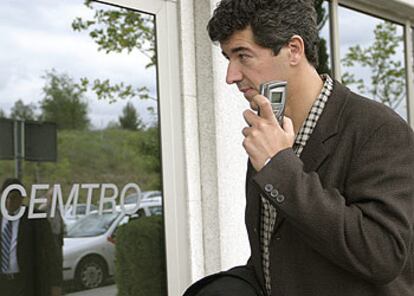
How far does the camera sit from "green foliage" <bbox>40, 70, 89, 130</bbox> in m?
4.05

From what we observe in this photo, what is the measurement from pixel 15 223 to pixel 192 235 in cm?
103

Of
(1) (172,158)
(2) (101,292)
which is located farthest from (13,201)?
(1) (172,158)

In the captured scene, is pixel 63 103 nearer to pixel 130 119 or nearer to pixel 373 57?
pixel 130 119

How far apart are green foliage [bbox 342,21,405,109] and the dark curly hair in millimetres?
4643

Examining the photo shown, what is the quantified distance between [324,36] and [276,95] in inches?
176

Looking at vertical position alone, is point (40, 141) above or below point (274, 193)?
above

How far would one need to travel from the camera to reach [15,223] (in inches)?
154

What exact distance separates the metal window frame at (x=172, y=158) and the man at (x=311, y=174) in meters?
2.29

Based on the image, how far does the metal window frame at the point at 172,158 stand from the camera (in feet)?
14.9

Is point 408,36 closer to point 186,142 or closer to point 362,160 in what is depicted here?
point 186,142

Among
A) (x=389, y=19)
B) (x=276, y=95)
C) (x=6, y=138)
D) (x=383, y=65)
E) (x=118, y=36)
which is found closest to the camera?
(x=276, y=95)

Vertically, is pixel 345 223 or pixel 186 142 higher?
pixel 186 142

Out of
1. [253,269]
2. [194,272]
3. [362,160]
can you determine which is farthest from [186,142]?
[362,160]

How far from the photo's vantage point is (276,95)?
6.57ft
